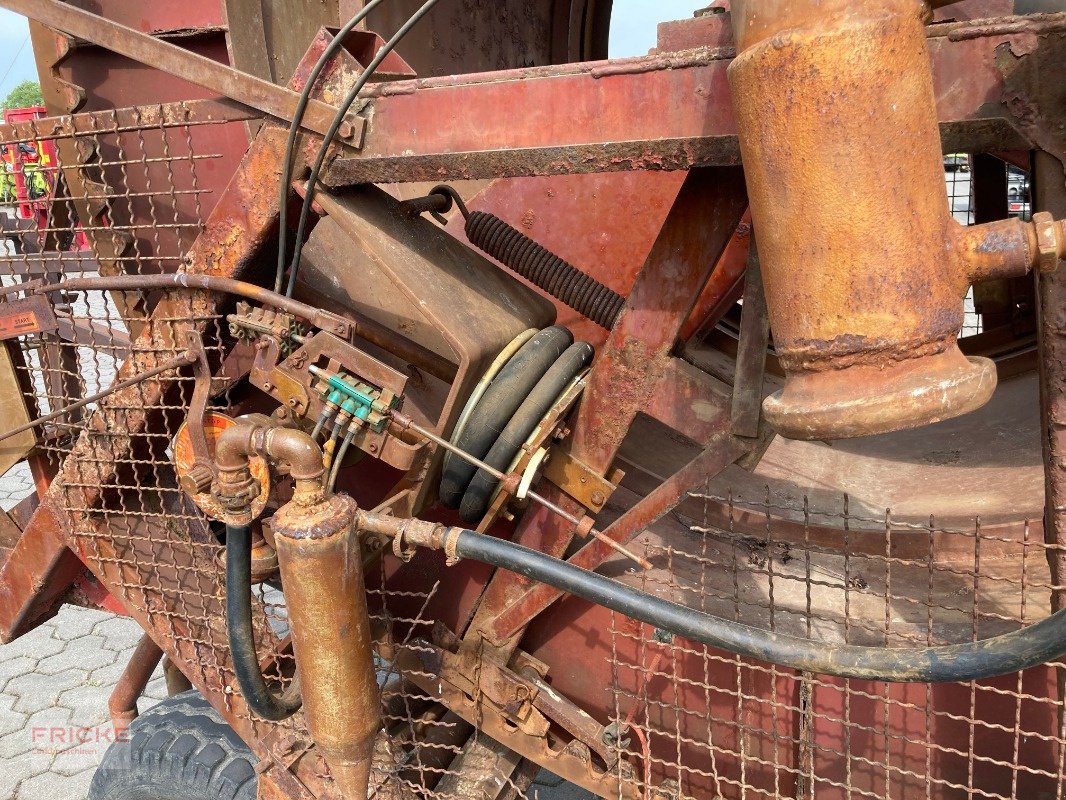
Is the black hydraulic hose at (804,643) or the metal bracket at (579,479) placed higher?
the metal bracket at (579,479)

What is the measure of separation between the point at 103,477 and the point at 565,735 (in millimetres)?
1217

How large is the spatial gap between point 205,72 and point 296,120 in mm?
216

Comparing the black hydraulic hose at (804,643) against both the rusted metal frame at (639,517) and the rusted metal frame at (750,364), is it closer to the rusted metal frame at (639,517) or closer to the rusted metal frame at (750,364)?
the rusted metal frame at (639,517)

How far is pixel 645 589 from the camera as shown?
5.48 feet

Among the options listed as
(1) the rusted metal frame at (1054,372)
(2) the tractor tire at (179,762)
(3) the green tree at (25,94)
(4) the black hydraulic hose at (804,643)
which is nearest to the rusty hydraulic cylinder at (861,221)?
(1) the rusted metal frame at (1054,372)

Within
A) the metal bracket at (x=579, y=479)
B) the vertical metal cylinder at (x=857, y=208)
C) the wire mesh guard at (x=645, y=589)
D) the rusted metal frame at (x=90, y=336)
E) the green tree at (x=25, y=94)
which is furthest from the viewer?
the green tree at (x=25, y=94)

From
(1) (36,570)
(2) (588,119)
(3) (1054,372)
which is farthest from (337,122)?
(1) (36,570)

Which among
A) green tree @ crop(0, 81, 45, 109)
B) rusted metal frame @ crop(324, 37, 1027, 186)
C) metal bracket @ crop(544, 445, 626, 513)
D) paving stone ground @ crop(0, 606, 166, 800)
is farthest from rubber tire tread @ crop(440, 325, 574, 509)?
green tree @ crop(0, 81, 45, 109)

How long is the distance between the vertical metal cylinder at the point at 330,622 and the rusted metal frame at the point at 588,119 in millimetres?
636

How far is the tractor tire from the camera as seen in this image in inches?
81.0

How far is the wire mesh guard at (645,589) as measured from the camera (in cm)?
153

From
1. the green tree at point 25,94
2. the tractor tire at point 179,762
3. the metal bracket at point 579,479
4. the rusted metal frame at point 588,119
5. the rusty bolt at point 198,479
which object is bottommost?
the tractor tire at point 179,762

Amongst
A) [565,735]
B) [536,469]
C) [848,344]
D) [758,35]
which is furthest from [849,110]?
[565,735]

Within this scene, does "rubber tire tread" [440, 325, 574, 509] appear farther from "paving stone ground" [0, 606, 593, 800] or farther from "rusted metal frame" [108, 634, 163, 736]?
"paving stone ground" [0, 606, 593, 800]
